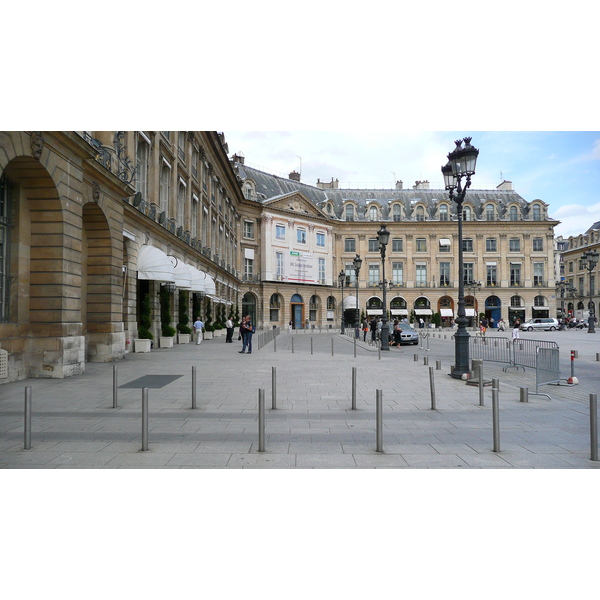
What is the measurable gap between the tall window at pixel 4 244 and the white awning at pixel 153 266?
8839mm

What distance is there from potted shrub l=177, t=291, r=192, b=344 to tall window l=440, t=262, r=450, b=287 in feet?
159

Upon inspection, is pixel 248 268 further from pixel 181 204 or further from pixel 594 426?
pixel 594 426

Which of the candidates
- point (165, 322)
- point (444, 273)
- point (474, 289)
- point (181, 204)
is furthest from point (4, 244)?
point (444, 273)

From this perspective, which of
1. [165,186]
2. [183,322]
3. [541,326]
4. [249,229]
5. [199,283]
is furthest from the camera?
[249,229]

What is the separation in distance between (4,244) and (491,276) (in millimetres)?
67453

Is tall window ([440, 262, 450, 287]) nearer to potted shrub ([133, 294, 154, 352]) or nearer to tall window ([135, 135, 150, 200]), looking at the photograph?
tall window ([135, 135, 150, 200])

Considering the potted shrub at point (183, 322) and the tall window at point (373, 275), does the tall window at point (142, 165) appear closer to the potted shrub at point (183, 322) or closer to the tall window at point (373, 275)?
the potted shrub at point (183, 322)

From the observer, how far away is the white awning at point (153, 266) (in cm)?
2167

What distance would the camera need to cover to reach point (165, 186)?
28422 millimetres

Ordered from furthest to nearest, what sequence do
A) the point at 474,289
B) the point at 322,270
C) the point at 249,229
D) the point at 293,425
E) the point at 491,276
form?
the point at 491,276 → the point at 322,270 → the point at 474,289 → the point at 249,229 → the point at 293,425

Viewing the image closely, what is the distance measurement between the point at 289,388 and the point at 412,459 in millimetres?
5789

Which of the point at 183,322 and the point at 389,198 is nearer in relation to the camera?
→ the point at 183,322

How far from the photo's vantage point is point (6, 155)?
1080 centimetres

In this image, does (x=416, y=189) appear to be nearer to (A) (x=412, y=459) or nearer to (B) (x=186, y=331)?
(B) (x=186, y=331)
